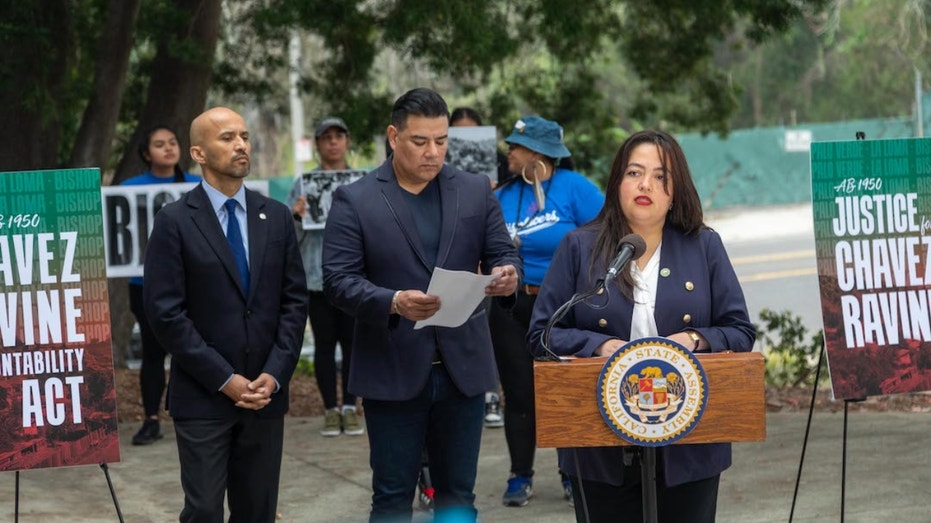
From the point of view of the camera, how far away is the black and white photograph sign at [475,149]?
28.6 feet

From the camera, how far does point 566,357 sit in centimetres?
Result: 432

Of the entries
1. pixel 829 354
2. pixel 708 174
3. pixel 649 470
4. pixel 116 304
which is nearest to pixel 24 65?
pixel 116 304

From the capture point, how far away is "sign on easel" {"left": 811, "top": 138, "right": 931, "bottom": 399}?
19.8 feet

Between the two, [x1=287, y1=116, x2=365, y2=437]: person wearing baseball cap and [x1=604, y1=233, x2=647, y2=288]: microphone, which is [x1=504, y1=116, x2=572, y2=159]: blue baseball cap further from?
[x1=604, y1=233, x2=647, y2=288]: microphone

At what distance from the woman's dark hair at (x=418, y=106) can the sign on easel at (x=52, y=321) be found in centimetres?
136

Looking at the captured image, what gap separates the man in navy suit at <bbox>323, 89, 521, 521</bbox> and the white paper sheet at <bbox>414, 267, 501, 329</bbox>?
0.10 metres

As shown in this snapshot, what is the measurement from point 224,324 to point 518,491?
8.84 feet

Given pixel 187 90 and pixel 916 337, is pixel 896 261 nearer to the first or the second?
pixel 916 337

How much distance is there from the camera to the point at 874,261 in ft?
20.0

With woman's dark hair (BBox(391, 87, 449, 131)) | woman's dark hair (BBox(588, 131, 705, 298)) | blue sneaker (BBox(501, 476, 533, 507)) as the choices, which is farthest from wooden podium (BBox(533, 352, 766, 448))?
blue sneaker (BBox(501, 476, 533, 507))

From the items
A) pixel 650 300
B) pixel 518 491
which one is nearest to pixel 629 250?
pixel 650 300

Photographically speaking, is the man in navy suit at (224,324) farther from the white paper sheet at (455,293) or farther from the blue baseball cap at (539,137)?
the blue baseball cap at (539,137)

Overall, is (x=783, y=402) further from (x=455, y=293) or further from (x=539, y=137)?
(x=455, y=293)

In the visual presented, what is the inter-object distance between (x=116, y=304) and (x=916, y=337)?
26.1 ft
